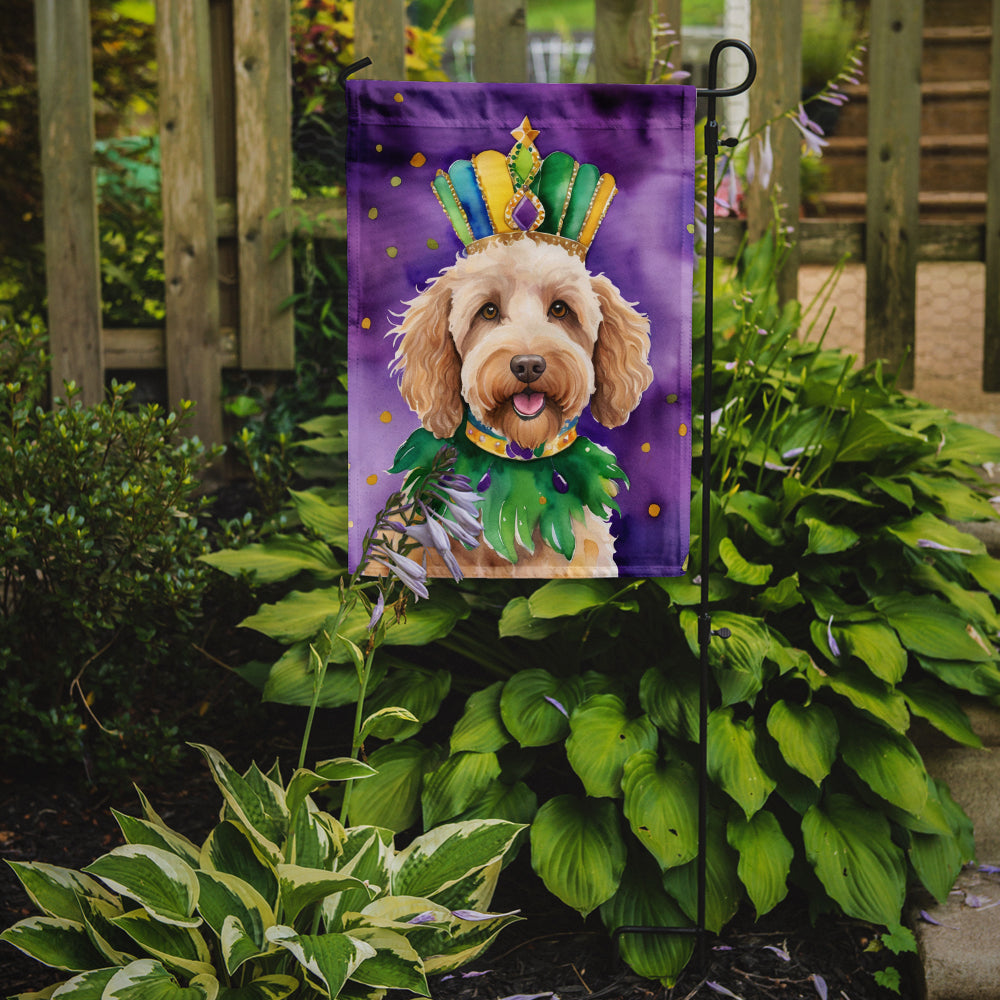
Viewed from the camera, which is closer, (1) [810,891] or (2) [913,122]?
(1) [810,891]

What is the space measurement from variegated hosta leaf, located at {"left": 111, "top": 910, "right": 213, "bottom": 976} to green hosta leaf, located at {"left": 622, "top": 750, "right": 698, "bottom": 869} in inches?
29.9

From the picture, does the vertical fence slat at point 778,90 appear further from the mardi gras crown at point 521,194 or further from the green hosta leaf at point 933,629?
the mardi gras crown at point 521,194

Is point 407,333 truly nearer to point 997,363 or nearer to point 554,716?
point 554,716

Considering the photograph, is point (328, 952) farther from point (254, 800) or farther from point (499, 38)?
point (499, 38)

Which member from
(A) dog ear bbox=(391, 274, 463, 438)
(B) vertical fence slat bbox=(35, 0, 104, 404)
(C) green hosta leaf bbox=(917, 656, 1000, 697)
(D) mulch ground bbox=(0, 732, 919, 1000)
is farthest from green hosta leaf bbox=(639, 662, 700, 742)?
(B) vertical fence slat bbox=(35, 0, 104, 404)

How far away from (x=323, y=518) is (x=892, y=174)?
7.32 feet

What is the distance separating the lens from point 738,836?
193 cm

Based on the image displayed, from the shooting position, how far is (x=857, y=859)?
1.93 metres

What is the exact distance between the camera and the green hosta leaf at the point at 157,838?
164cm

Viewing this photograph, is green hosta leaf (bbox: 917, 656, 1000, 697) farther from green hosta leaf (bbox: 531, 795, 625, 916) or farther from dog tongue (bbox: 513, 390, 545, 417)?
dog tongue (bbox: 513, 390, 545, 417)

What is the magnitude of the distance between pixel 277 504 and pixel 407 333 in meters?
1.35

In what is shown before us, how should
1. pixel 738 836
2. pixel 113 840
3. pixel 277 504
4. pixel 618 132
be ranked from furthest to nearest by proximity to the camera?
pixel 277 504 → pixel 113 840 → pixel 738 836 → pixel 618 132

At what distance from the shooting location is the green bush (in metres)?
2.21

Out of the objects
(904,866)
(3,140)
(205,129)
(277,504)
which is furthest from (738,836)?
(3,140)
